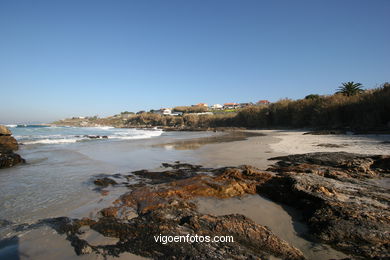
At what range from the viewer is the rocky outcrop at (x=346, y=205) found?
107 inches

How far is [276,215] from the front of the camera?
3771mm

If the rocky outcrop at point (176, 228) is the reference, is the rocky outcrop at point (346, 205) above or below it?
above

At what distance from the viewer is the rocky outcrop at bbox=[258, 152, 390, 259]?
2.73m

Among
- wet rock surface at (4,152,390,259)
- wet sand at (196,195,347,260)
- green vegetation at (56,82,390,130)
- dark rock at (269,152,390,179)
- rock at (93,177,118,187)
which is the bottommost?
rock at (93,177,118,187)

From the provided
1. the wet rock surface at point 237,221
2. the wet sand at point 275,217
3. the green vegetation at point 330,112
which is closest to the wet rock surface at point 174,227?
the wet rock surface at point 237,221

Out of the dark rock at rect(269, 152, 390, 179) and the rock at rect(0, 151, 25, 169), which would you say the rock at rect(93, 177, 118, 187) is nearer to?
the dark rock at rect(269, 152, 390, 179)

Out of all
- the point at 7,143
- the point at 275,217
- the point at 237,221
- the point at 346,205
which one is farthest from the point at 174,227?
the point at 7,143

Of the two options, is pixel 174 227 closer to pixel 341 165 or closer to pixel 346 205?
pixel 346 205

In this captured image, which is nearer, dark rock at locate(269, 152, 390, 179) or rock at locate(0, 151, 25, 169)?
dark rock at locate(269, 152, 390, 179)

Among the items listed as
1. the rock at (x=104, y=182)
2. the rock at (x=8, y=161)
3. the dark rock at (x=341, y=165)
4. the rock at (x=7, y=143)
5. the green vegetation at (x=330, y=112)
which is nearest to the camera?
the dark rock at (x=341, y=165)

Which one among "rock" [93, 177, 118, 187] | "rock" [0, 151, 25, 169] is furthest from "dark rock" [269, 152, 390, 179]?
"rock" [0, 151, 25, 169]

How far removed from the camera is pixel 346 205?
11.4ft

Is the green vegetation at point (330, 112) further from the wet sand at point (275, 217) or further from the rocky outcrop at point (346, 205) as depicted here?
the wet sand at point (275, 217)

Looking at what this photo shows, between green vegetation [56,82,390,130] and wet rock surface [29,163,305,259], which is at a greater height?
green vegetation [56,82,390,130]
